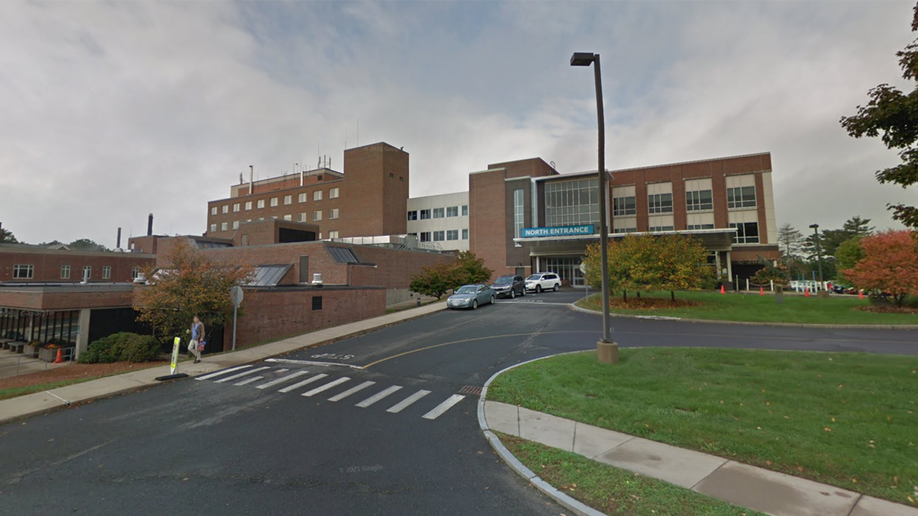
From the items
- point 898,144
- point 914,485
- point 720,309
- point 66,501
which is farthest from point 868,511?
point 720,309

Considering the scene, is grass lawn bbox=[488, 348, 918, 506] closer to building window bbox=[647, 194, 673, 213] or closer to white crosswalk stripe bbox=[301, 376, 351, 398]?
white crosswalk stripe bbox=[301, 376, 351, 398]

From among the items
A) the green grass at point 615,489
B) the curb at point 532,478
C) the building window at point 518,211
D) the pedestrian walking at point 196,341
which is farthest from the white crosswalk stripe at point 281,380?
the building window at point 518,211

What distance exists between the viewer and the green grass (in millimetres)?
3854

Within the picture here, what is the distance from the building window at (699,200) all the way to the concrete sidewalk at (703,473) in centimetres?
5128

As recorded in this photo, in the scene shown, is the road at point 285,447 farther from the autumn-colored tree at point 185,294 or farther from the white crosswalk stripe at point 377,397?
the autumn-colored tree at point 185,294

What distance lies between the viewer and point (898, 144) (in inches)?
243

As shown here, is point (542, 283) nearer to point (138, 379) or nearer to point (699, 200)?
point (699, 200)

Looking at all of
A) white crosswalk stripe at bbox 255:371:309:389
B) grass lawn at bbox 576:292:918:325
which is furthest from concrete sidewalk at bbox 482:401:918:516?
grass lawn at bbox 576:292:918:325

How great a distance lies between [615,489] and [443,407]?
391cm

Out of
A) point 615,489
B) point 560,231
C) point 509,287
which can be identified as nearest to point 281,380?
point 615,489

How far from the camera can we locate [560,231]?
147 ft

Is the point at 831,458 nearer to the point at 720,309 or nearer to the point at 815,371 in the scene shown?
the point at 815,371

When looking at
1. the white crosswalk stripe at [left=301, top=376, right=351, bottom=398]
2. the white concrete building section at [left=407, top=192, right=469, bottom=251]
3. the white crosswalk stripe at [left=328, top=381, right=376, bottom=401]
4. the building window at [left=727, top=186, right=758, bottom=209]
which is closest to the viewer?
the white crosswalk stripe at [left=328, top=381, right=376, bottom=401]

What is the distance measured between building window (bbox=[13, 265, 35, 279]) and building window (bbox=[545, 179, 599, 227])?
6989 centimetres
